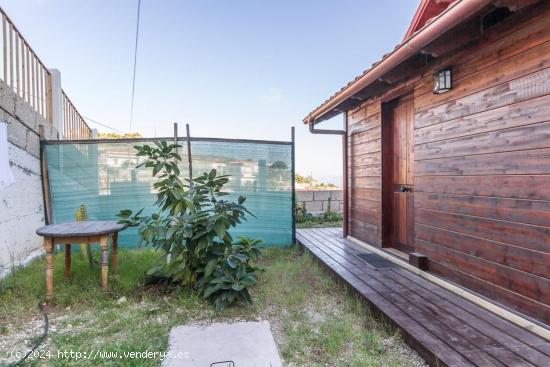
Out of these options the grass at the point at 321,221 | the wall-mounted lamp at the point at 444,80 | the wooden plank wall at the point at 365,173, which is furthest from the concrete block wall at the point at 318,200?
the wall-mounted lamp at the point at 444,80

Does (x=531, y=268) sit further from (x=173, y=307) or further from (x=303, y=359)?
(x=173, y=307)

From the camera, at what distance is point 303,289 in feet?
9.62

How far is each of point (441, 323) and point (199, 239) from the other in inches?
72.7

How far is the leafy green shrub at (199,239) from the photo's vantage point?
253cm

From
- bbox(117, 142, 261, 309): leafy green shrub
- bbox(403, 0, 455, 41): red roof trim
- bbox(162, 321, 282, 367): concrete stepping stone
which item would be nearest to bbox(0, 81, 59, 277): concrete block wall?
bbox(117, 142, 261, 309): leafy green shrub

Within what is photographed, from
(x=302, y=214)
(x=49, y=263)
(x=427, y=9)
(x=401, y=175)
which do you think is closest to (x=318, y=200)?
(x=302, y=214)

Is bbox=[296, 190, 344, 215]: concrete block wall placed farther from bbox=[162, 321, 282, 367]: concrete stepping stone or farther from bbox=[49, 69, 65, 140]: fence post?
bbox=[162, 321, 282, 367]: concrete stepping stone

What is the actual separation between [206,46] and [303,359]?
333 inches

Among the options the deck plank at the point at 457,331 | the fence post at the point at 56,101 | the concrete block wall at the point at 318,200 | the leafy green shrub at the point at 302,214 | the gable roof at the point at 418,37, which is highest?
the fence post at the point at 56,101

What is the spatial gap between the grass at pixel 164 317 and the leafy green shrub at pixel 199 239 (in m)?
0.16

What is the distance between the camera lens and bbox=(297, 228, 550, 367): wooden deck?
5.14ft

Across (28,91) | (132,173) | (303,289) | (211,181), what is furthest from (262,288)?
(28,91)

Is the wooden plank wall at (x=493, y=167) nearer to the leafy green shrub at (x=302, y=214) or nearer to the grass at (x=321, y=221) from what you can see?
the grass at (x=321, y=221)

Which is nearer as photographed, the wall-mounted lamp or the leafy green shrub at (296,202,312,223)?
the wall-mounted lamp
